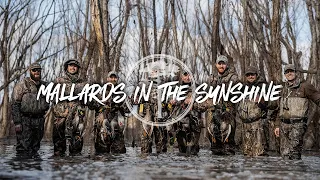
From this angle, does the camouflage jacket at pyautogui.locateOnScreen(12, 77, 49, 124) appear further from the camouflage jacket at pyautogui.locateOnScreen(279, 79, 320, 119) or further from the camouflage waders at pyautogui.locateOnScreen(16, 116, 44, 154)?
A: the camouflage jacket at pyautogui.locateOnScreen(279, 79, 320, 119)

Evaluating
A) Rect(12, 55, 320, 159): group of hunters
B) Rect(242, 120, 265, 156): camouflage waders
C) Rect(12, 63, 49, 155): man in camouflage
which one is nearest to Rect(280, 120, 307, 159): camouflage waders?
Rect(12, 55, 320, 159): group of hunters

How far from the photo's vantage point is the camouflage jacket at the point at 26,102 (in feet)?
31.2

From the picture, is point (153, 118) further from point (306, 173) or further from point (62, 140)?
point (306, 173)

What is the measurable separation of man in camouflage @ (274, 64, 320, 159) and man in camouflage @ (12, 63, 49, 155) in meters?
4.40

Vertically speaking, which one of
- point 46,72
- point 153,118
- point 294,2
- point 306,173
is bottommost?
point 306,173

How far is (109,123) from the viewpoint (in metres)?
10.4

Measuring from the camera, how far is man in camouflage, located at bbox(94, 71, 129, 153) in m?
10.3

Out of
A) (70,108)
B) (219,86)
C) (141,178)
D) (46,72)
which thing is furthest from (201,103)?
(46,72)

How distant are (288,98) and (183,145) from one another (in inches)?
99.7

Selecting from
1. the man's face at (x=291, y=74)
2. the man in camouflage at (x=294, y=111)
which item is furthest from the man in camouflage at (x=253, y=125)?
the man's face at (x=291, y=74)

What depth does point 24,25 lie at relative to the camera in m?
24.5

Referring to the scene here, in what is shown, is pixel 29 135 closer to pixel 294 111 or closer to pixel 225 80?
pixel 225 80

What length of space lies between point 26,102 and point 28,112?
0.19 m

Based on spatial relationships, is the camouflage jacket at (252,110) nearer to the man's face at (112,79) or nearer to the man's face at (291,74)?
the man's face at (291,74)
